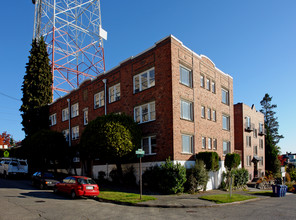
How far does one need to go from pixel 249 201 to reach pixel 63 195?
12.7 meters

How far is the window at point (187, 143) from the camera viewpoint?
22094 millimetres

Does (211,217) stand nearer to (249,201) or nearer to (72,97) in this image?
(249,201)

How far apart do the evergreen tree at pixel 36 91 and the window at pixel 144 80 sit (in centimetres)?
1815

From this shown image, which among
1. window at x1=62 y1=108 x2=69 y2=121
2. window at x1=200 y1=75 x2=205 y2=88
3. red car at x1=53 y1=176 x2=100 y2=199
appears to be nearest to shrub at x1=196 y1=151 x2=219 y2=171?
window at x1=200 y1=75 x2=205 y2=88

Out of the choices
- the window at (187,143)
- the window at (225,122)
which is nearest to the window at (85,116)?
the window at (187,143)

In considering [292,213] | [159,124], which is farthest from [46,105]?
[292,213]

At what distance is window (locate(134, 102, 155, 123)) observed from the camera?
2292 centimetres

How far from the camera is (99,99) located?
29562mm

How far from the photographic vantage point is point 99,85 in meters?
29.7

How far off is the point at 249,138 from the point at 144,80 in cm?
2165

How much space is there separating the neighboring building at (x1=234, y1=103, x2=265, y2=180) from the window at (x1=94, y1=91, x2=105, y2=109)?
19.3m

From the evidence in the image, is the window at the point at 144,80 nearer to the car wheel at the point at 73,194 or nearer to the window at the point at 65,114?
the car wheel at the point at 73,194

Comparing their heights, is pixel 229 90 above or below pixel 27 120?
above

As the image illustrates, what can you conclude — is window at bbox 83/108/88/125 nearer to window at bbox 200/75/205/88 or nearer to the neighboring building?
window at bbox 200/75/205/88
